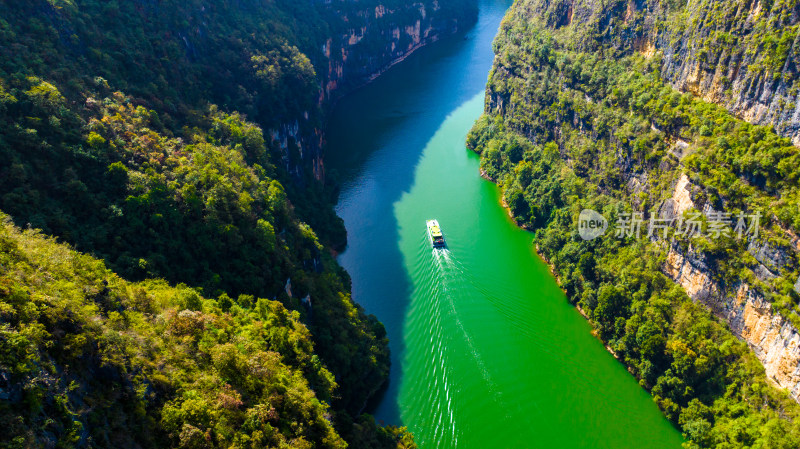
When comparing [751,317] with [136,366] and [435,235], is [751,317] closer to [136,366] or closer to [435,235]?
[435,235]

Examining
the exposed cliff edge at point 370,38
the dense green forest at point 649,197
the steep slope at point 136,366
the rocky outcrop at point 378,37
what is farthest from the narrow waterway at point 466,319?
the rocky outcrop at point 378,37

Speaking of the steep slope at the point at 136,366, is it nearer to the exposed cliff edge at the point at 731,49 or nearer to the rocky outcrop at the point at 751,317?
the rocky outcrop at the point at 751,317

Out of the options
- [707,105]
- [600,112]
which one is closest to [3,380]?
[707,105]

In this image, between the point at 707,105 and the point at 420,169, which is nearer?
the point at 707,105

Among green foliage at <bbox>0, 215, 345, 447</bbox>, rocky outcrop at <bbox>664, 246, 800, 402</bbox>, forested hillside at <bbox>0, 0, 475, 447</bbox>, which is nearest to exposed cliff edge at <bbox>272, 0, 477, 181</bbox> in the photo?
forested hillside at <bbox>0, 0, 475, 447</bbox>

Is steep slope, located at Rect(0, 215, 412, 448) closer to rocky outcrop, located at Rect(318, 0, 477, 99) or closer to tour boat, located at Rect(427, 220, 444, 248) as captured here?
tour boat, located at Rect(427, 220, 444, 248)

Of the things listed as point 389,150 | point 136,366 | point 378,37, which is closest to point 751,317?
point 136,366

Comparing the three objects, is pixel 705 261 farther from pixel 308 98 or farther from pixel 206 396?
pixel 308 98
